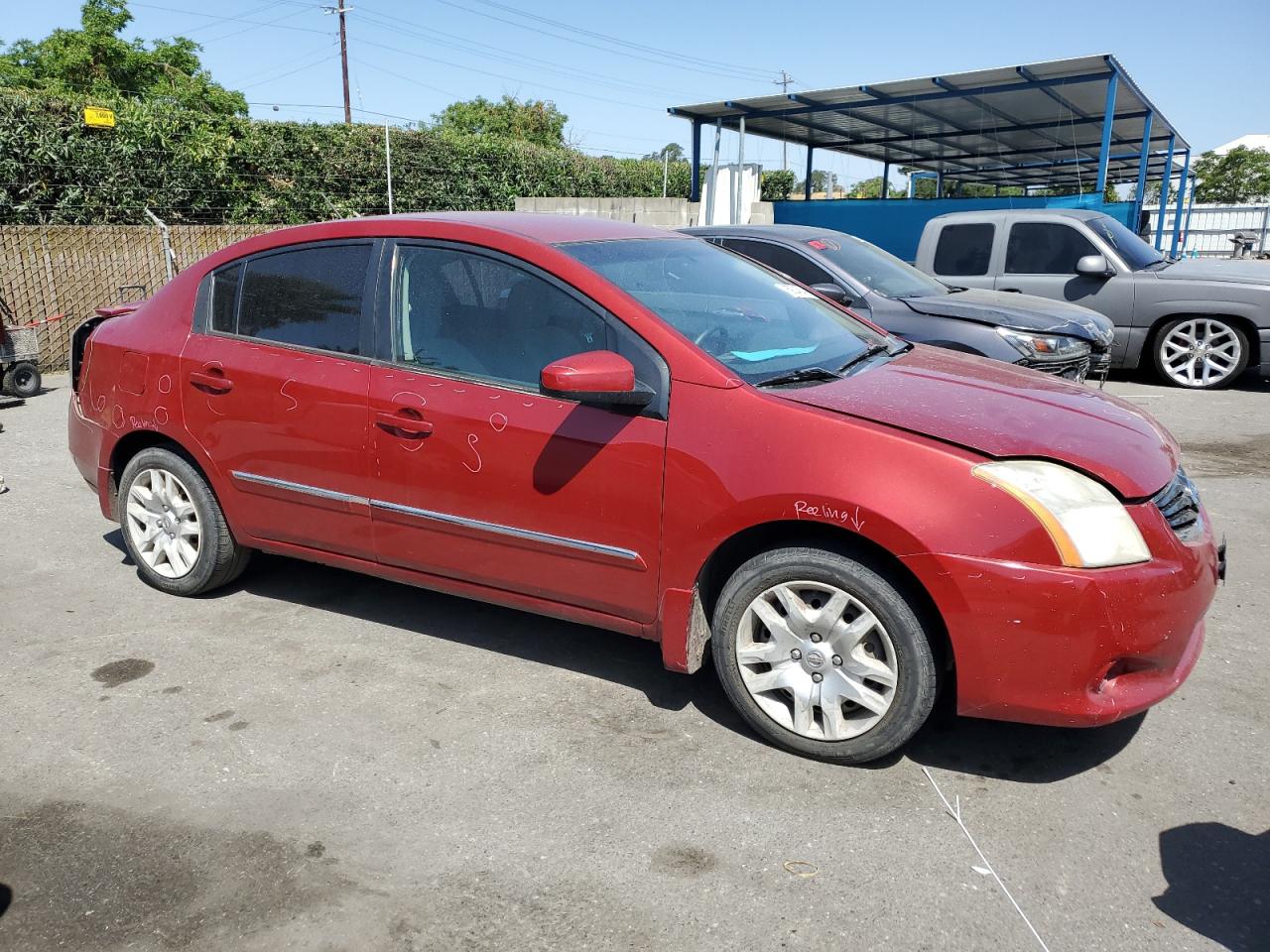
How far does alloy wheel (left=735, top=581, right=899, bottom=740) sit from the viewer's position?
307cm

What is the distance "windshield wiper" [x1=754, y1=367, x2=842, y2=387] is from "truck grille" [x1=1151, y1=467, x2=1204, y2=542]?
1078 millimetres

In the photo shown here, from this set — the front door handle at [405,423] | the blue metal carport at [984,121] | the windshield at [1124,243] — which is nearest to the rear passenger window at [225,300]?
the front door handle at [405,423]

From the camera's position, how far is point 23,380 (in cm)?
1034

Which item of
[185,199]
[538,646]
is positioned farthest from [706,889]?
[185,199]

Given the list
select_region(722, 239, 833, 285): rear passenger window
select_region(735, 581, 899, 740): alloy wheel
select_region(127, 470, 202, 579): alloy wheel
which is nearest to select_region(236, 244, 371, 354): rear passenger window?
select_region(127, 470, 202, 579): alloy wheel

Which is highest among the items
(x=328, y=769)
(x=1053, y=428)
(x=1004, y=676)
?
(x=1053, y=428)

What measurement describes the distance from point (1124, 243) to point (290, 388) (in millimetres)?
9566

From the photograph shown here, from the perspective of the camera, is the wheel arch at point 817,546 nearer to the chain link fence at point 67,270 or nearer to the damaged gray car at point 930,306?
the damaged gray car at point 930,306

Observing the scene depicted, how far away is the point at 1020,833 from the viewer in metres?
2.87

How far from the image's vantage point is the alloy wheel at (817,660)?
3072 millimetres

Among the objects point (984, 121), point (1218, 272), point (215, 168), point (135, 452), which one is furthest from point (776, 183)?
point (135, 452)

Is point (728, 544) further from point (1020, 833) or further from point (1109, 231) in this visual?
point (1109, 231)

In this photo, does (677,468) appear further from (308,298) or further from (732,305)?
(308,298)

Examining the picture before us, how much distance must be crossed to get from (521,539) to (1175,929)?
2.21m
